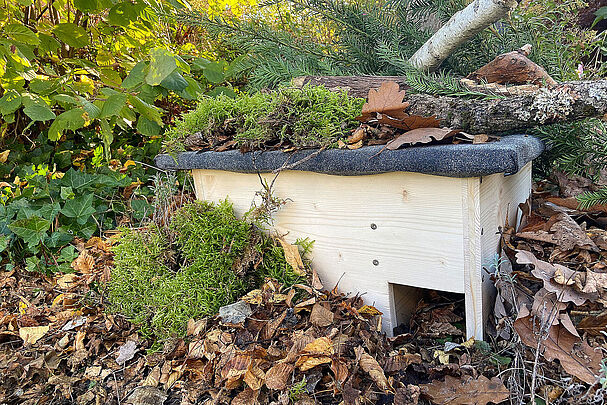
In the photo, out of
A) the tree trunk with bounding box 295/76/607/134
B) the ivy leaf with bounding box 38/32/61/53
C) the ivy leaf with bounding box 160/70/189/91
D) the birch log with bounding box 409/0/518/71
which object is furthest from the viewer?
the ivy leaf with bounding box 38/32/61/53

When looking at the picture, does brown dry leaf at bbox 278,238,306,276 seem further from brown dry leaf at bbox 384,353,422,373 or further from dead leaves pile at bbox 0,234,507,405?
brown dry leaf at bbox 384,353,422,373

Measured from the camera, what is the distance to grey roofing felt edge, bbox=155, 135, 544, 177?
1.30 meters

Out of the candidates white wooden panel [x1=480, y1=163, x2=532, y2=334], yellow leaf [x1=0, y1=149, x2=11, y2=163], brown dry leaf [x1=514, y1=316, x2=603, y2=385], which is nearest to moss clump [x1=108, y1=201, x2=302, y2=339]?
white wooden panel [x1=480, y1=163, x2=532, y2=334]

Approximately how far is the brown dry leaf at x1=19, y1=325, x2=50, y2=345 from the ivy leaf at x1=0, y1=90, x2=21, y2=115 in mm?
1032

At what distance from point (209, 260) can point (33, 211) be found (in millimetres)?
1380

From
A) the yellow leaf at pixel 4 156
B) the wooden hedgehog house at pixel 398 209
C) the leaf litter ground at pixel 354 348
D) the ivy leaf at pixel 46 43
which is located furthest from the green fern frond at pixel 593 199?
the yellow leaf at pixel 4 156

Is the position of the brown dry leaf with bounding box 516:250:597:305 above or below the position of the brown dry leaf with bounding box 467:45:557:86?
below

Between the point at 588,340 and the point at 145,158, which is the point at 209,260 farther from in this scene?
the point at 145,158

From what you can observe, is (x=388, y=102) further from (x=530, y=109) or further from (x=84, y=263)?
(x=84, y=263)

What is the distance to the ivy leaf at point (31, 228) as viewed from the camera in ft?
8.36

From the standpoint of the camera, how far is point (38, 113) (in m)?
2.14

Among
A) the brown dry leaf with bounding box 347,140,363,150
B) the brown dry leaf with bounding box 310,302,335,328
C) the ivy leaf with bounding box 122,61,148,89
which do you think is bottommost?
the brown dry leaf with bounding box 310,302,335,328

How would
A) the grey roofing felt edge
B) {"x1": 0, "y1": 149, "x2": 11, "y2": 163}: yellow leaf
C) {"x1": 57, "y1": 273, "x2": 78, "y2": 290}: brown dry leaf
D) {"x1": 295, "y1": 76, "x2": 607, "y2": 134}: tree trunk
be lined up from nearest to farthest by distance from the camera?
the grey roofing felt edge → {"x1": 295, "y1": 76, "x2": 607, "y2": 134}: tree trunk → {"x1": 57, "y1": 273, "x2": 78, "y2": 290}: brown dry leaf → {"x1": 0, "y1": 149, "x2": 11, "y2": 163}: yellow leaf

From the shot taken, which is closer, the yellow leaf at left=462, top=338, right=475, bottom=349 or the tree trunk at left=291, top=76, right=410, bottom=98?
the yellow leaf at left=462, top=338, right=475, bottom=349
